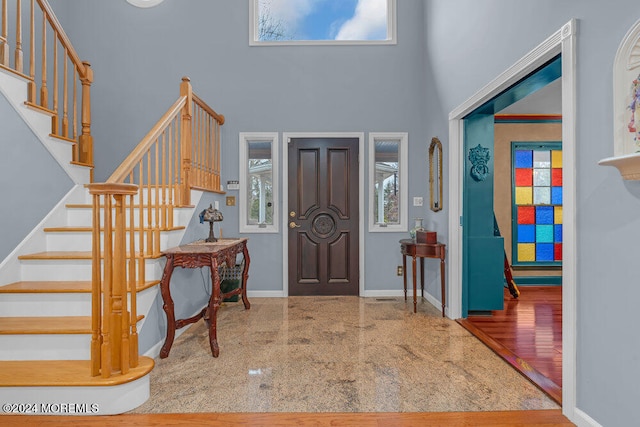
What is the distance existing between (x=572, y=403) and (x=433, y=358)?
0.90 m

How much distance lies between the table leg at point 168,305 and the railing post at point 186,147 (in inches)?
30.9

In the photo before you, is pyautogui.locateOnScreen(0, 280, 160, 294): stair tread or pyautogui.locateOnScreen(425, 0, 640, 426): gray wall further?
pyautogui.locateOnScreen(0, 280, 160, 294): stair tread

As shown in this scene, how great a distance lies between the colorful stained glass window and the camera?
5.28 m

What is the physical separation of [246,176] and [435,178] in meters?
2.37

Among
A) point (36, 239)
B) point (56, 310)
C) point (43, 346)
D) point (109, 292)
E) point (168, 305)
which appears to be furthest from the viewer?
point (36, 239)

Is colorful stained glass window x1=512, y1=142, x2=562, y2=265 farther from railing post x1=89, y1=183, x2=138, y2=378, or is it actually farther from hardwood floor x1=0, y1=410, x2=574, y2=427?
railing post x1=89, y1=183, x2=138, y2=378

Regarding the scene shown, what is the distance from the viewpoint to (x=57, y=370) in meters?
1.94

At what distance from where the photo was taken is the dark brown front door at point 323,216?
4.45m

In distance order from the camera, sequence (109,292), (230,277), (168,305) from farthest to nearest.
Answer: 1. (230,277)
2. (168,305)
3. (109,292)

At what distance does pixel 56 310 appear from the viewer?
2285 millimetres

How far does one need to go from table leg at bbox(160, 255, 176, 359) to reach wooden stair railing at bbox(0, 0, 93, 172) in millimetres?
1684

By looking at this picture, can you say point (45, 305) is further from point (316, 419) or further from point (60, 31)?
point (60, 31)

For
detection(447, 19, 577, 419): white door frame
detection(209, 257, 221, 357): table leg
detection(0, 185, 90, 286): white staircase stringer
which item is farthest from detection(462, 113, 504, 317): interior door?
detection(0, 185, 90, 286): white staircase stringer

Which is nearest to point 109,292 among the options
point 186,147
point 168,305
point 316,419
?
point 168,305
